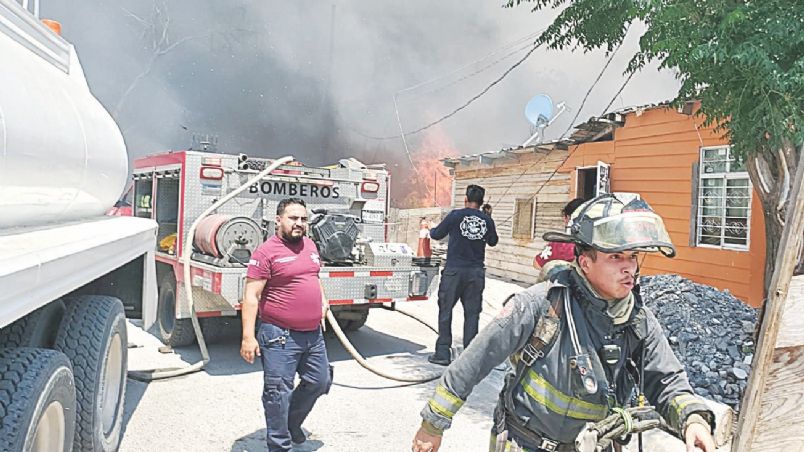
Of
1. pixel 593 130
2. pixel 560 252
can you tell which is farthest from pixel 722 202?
pixel 560 252

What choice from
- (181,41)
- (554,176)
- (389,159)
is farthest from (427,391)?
(389,159)

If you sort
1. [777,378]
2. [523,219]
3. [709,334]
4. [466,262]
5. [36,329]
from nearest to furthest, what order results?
1. [777,378]
2. [36,329]
3. [709,334]
4. [466,262]
5. [523,219]

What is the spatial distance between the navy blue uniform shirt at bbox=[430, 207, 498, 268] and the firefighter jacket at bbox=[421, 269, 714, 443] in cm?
377

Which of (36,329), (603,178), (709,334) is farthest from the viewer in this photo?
(603,178)

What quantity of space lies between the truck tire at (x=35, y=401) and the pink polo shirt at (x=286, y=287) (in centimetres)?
128

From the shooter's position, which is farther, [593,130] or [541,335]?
[593,130]

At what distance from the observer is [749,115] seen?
432 cm

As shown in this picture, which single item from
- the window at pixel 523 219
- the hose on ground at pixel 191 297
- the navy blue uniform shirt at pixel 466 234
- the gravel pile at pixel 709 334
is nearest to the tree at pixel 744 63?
the gravel pile at pixel 709 334

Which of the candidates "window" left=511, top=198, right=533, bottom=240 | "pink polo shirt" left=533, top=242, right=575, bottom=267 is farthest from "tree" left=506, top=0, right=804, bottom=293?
"window" left=511, top=198, right=533, bottom=240

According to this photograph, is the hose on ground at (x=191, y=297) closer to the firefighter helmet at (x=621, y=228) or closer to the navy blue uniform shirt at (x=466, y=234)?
the navy blue uniform shirt at (x=466, y=234)

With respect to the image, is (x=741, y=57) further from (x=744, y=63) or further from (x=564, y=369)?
(x=564, y=369)

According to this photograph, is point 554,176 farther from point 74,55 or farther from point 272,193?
point 74,55

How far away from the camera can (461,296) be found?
5934 millimetres

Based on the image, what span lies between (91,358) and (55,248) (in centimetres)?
93
